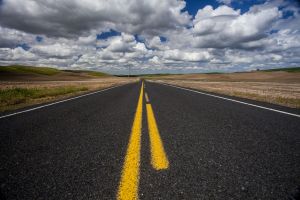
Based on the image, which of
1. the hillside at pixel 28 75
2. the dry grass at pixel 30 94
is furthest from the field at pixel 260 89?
the hillside at pixel 28 75

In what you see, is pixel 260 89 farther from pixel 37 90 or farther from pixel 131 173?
pixel 37 90

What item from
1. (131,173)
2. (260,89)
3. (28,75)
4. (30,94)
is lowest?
(30,94)

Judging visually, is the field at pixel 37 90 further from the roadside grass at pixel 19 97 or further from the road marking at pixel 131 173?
the road marking at pixel 131 173

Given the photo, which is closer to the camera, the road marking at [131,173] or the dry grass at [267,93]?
the road marking at [131,173]

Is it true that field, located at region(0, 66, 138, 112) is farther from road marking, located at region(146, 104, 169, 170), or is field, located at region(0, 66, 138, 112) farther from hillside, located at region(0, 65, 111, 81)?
hillside, located at region(0, 65, 111, 81)

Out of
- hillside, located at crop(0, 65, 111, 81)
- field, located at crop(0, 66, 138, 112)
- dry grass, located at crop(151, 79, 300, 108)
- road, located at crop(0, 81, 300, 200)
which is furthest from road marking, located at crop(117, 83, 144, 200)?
hillside, located at crop(0, 65, 111, 81)

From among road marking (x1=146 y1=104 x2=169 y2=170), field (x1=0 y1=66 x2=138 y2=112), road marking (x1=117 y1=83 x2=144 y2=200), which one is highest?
road marking (x1=146 y1=104 x2=169 y2=170)

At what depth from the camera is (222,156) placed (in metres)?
2.21

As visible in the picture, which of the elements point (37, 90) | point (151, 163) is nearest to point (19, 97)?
point (37, 90)

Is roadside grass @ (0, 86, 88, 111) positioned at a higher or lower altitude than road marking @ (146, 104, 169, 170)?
lower

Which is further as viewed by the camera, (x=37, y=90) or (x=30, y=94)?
(x=37, y=90)

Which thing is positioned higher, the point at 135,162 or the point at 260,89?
the point at 260,89

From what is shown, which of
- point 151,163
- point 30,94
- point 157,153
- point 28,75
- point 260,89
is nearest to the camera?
point 151,163

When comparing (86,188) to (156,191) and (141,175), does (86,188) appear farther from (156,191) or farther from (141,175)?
(156,191)
